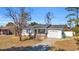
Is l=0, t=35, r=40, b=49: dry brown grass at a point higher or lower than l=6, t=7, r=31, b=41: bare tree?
lower

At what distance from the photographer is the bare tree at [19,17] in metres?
2.10

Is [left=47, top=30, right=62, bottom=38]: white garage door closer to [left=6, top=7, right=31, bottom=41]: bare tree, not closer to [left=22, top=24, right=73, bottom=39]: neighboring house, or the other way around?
[left=22, top=24, right=73, bottom=39]: neighboring house

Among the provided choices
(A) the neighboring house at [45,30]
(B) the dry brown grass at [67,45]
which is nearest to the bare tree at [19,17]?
(A) the neighboring house at [45,30]

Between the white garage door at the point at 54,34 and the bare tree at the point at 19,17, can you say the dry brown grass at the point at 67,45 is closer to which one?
the white garage door at the point at 54,34

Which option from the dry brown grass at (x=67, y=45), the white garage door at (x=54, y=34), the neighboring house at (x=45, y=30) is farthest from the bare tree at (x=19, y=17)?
the dry brown grass at (x=67, y=45)

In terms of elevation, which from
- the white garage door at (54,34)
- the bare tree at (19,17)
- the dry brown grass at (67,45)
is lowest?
the dry brown grass at (67,45)

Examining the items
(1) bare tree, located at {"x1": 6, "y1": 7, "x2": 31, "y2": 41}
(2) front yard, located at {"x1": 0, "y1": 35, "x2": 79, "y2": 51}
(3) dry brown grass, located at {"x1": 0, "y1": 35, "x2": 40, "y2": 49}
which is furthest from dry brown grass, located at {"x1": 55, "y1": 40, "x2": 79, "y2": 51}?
(1) bare tree, located at {"x1": 6, "y1": 7, "x2": 31, "y2": 41}

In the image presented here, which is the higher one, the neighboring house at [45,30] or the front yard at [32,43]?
the neighboring house at [45,30]

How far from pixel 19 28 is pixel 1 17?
208mm

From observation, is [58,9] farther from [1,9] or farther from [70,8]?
[1,9]

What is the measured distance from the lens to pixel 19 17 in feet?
6.91

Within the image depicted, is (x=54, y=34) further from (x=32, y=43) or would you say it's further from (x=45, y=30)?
(x=32, y=43)

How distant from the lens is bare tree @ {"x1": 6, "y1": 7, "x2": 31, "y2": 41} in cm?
210
